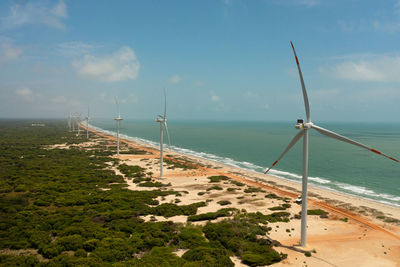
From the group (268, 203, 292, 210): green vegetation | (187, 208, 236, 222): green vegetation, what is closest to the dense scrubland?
(187, 208, 236, 222): green vegetation

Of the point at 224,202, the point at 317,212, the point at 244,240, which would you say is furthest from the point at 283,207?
Answer: the point at 244,240

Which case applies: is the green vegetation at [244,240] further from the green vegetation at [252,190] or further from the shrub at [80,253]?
the green vegetation at [252,190]

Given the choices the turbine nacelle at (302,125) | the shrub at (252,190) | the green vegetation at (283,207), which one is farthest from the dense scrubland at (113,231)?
the shrub at (252,190)

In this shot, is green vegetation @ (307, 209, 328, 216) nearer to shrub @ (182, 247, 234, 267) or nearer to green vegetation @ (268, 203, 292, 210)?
green vegetation @ (268, 203, 292, 210)

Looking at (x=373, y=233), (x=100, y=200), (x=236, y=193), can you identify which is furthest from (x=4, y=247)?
(x=373, y=233)

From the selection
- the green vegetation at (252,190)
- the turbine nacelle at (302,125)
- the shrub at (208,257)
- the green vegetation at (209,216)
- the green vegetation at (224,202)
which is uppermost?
the turbine nacelle at (302,125)

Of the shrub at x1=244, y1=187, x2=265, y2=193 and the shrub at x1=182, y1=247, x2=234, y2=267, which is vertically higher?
the shrub at x1=182, y1=247, x2=234, y2=267

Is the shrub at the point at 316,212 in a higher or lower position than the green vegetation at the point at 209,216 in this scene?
lower

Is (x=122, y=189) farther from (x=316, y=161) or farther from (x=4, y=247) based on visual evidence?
(x=316, y=161)
